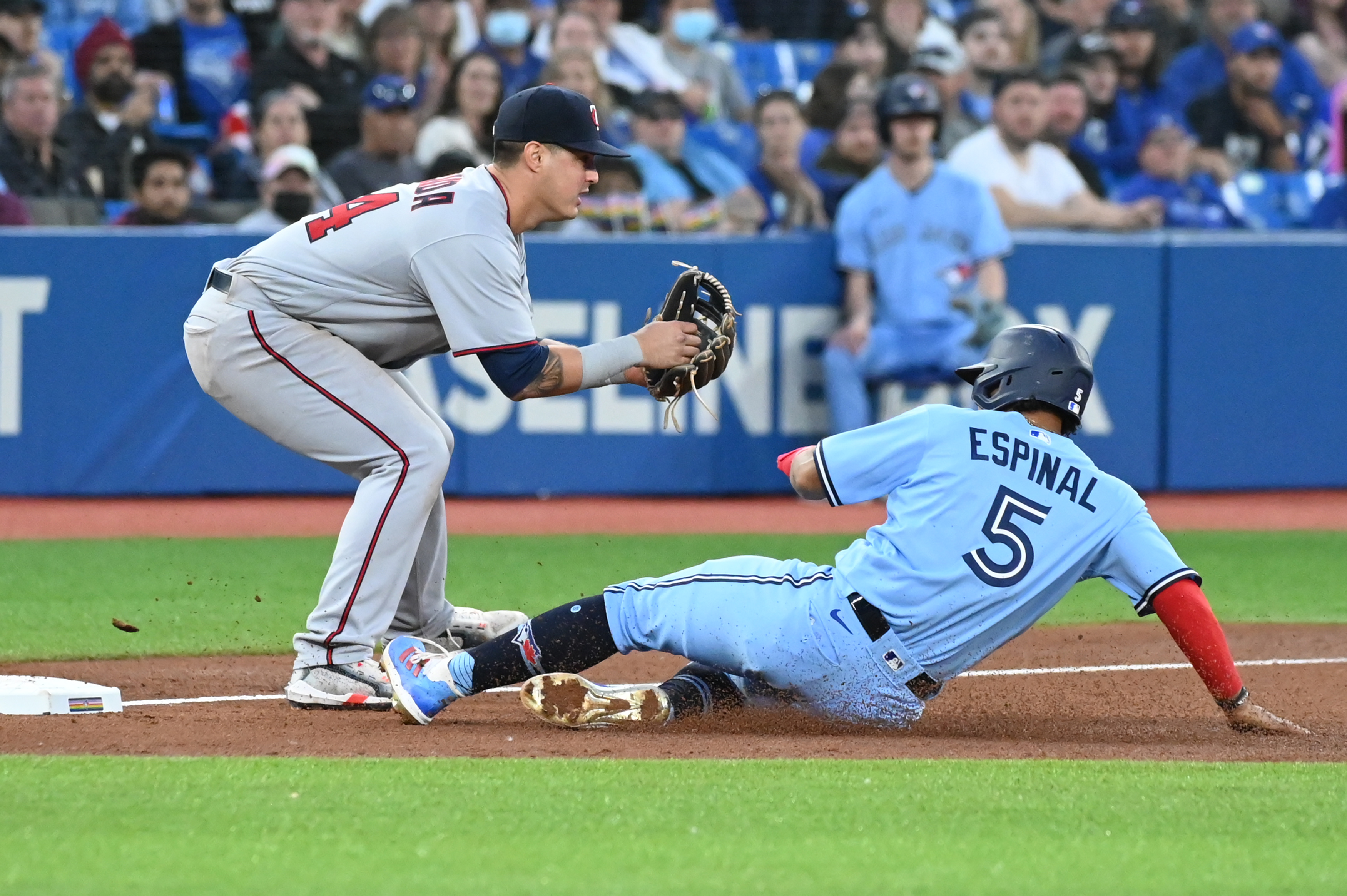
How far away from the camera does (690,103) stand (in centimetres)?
1227

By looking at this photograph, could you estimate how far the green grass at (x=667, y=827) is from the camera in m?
3.29

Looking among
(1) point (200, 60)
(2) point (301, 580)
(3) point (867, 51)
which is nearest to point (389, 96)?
(1) point (200, 60)

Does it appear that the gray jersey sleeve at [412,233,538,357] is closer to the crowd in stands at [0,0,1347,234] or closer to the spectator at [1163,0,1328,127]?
the crowd in stands at [0,0,1347,234]

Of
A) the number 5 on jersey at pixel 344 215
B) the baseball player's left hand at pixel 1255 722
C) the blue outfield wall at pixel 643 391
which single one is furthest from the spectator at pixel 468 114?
the baseball player's left hand at pixel 1255 722

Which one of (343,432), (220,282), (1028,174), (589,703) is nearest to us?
(589,703)

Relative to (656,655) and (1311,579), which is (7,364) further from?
(1311,579)

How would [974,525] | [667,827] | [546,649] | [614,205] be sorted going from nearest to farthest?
[667,827] → [974,525] → [546,649] → [614,205]

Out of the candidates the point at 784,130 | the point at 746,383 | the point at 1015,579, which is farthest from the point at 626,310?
the point at 1015,579

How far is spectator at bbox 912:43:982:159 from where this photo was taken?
40.4ft

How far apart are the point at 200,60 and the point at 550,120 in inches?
290

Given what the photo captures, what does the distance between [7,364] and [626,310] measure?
139 inches

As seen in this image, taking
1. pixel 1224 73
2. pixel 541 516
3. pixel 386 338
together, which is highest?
pixel 1224 73

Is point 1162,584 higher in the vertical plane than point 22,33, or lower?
lower

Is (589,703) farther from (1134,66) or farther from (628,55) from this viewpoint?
(1134,66)
